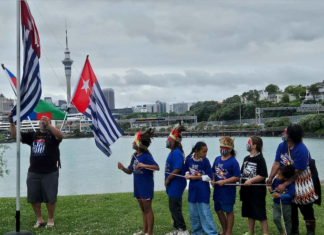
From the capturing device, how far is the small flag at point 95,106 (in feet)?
27.5

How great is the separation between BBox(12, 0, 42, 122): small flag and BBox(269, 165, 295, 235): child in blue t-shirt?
488 cm

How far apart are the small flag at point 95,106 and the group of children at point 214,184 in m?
1.32

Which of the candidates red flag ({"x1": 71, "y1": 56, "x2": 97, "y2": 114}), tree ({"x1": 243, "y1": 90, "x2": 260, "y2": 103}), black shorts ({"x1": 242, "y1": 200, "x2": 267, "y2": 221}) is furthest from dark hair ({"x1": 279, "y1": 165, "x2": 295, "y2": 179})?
tree ({"x1": 243, "y1": 90, "x2": 260, "y2": 103})

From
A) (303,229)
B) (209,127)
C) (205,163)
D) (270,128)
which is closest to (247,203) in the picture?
(205,163)

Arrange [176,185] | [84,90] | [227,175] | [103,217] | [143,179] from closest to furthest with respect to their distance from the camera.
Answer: [227,175]
[176,185]
[143,179]
[84,90]
[103,217]

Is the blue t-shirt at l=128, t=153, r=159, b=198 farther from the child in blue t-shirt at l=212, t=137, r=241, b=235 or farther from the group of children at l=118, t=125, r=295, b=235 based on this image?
the child in blue t-shirt at l=212, t=137, r=241, b=235

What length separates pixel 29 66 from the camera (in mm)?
7266

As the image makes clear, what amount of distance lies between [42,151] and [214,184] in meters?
3.61

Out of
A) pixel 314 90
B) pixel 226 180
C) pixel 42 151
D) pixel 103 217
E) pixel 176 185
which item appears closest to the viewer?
pixel 226 180

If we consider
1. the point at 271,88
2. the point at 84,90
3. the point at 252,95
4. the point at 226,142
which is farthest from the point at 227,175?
the point at 271,88

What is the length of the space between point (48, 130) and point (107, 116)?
1.37m

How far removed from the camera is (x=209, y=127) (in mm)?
138375

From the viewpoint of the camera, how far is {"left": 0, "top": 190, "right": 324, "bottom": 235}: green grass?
308 inches

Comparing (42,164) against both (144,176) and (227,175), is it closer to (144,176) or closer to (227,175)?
(144,176)
